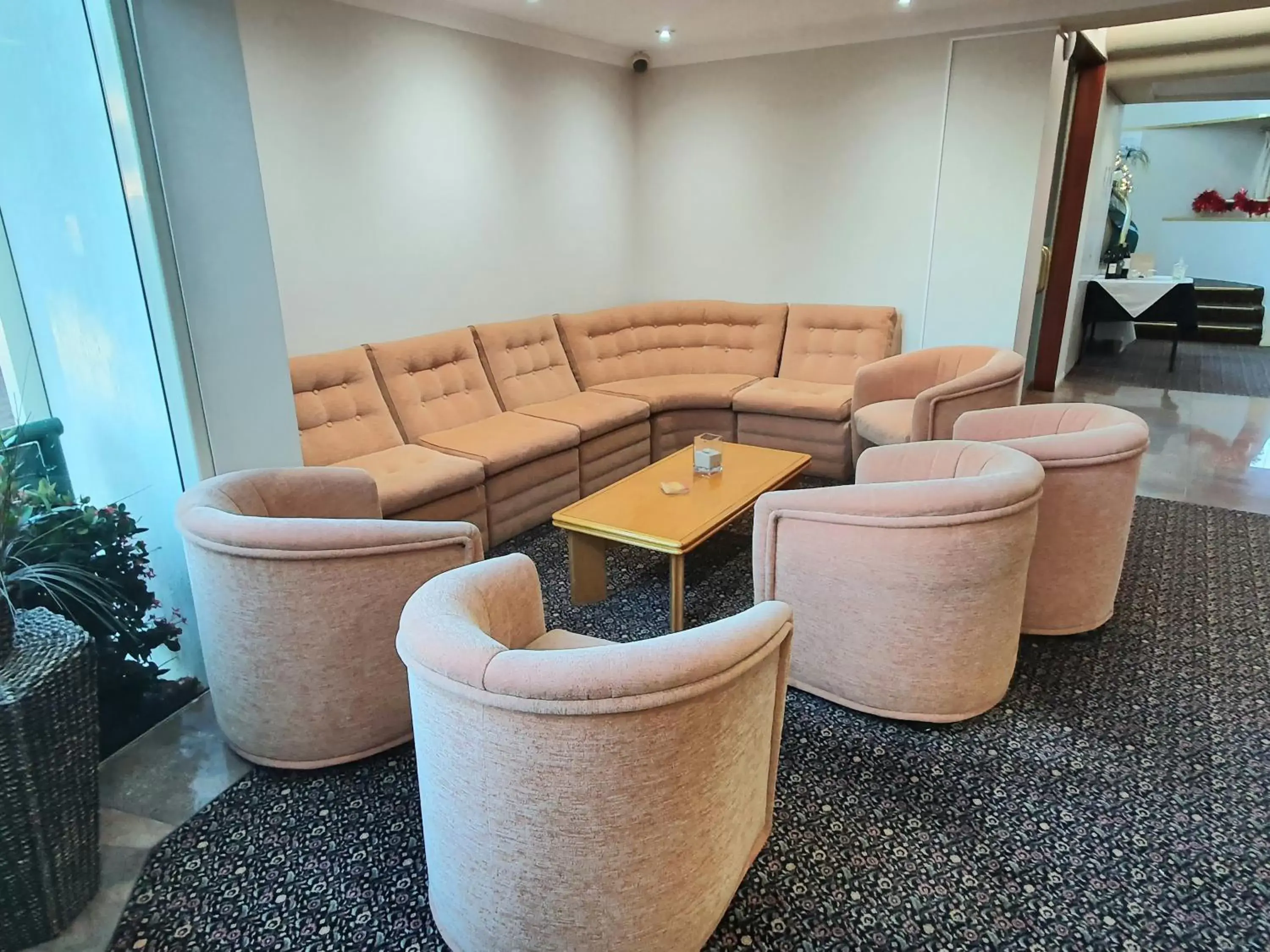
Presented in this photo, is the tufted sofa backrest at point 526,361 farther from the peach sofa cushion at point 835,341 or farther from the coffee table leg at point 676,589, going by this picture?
the coffee table leg at point 676,589

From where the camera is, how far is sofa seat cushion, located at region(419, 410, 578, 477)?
11.2 ft

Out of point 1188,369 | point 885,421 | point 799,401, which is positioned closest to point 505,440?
point 799,401

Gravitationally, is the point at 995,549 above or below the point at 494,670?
below

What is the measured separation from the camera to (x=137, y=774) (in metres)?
2.08

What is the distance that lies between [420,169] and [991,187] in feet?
10.6

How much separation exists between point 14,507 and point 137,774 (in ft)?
2.80

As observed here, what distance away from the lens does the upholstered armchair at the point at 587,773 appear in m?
1.17

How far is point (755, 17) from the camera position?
429 cm

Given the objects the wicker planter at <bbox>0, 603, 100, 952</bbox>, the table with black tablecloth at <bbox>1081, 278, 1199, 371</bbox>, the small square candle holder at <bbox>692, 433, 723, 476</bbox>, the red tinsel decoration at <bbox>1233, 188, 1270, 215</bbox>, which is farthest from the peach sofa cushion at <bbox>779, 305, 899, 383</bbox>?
the red tinsel decoration at <bbox>1233, 188, 1270, 215</bbox>

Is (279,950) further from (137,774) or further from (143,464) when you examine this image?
(143,464)

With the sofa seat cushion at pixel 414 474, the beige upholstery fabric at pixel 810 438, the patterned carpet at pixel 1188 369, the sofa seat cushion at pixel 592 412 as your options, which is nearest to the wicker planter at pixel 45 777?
the sofa seat cushion at pixel 414 474

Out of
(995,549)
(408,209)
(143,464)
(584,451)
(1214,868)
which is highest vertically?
(408,209)

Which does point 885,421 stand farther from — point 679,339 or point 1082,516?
point 679,339

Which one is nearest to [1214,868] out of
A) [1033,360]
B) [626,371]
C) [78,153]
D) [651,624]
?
[651,624]
